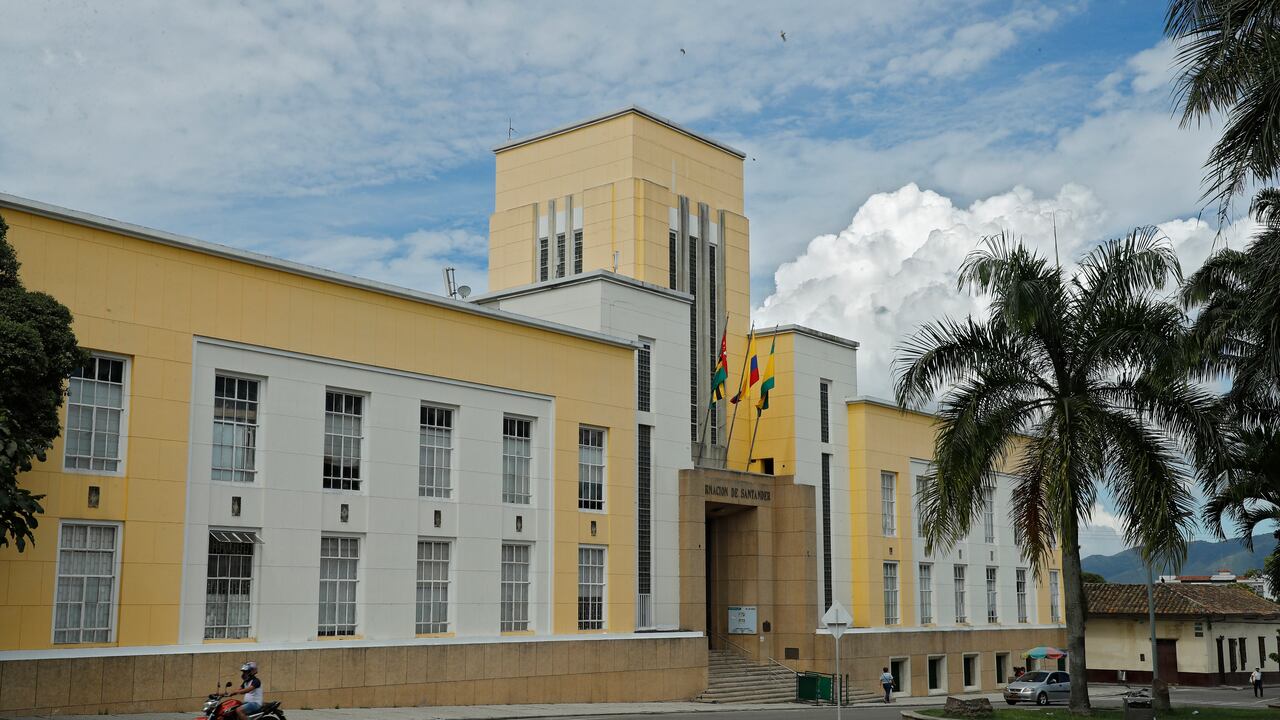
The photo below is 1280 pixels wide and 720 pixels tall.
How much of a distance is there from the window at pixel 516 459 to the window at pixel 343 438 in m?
4.68

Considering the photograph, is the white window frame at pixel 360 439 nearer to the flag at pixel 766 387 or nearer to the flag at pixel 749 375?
the flag at pixel 749 375

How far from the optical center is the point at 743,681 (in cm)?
4194

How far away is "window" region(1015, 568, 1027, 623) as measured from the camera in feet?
190

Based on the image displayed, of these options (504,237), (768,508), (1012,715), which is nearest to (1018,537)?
(1012,715)

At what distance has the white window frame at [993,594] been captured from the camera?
55656 mm

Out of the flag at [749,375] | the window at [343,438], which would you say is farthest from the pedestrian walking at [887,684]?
the window at [343,438]

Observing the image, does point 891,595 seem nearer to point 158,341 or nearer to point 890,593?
point 890,593

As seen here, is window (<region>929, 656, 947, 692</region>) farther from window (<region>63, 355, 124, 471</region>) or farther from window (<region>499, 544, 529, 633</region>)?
window (<region>63, 355, 124, 471</region>)

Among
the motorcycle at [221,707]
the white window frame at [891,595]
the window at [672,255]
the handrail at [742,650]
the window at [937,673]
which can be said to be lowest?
the window at [937,673]

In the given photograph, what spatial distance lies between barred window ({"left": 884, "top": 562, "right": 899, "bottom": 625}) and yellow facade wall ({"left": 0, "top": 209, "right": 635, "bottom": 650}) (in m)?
21.9

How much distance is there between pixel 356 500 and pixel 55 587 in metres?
7.56

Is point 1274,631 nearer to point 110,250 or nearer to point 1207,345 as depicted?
point 1207,345

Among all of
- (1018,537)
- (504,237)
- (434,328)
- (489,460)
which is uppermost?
(504,237)

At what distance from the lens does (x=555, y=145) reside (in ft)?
160
